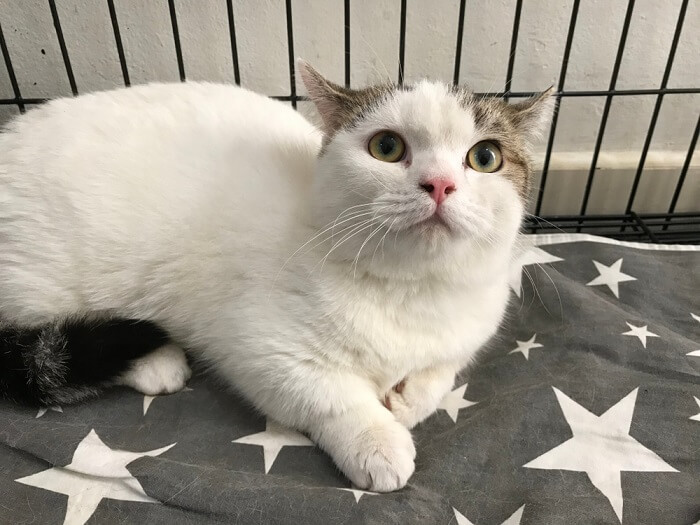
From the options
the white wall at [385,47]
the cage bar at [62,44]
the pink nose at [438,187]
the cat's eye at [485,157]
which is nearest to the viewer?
the pink nose at [438,187]

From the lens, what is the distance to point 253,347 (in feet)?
2.97

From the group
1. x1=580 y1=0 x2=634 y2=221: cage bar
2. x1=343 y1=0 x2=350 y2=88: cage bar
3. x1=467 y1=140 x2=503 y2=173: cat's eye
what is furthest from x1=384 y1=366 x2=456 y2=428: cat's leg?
x1=580 y1=0 x2=634 y2=221: cage bar

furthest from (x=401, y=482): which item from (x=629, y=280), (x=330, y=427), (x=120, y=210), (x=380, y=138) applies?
(x=629, y=280)

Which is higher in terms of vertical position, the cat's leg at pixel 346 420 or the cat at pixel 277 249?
the cat at pixel 277 249

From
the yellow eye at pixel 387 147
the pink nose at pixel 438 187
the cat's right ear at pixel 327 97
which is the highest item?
the cat's right ear at pixel 327 97

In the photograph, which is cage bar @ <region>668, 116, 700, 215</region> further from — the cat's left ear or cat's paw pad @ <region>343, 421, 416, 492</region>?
cat's paw pad @ <region>343, 421, 416, 492</region>

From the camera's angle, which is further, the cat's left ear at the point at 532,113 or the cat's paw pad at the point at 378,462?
the cat's left ear at the point at 532,113

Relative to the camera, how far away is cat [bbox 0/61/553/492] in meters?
0.81

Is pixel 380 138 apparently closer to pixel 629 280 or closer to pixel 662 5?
pixel 629 280

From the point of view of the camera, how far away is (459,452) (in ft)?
3.00

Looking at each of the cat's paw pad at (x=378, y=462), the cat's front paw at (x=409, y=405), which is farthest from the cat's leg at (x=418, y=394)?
the cat's paw pad at (x=378, y=462)

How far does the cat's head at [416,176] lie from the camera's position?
752 millimetres

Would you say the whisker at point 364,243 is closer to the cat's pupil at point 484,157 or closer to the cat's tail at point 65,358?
the cat's pupil at point 484,157

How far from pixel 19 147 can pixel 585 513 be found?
1.19m
